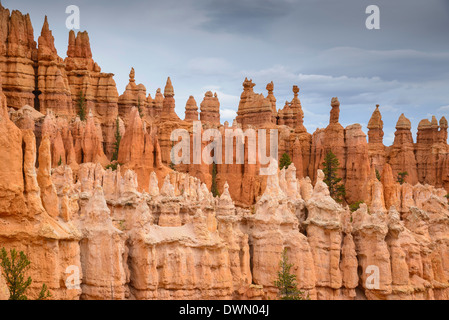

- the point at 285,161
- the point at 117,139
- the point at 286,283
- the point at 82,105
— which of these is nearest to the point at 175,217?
the point at 286,283

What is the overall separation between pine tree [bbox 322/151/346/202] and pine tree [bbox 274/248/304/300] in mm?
30281

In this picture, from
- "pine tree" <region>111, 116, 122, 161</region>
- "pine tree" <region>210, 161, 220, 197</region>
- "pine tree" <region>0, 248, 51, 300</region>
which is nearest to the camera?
"pine tree" <region>0, 248, 51, 300</region>

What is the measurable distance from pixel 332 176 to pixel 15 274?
4430 cm

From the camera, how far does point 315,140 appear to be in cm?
6475

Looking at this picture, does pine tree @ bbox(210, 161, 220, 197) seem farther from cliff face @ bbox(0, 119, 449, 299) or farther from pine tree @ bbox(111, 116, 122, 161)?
cliff face @ bbox(0, 119, 449, 299)

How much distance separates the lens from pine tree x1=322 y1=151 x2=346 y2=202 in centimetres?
5778

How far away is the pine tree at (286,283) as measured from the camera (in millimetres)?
27172

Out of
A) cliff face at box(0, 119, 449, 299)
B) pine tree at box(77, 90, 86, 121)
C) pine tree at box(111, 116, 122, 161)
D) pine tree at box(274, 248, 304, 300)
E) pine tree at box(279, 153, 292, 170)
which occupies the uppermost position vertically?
pine tree at box(77, 90, 86, 121)

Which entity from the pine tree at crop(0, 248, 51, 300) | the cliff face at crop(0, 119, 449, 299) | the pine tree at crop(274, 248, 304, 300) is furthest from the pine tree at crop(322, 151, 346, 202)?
the pine tree at crop(0, 248, 51, 300)

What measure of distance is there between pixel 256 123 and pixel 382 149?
19222 millimetres
